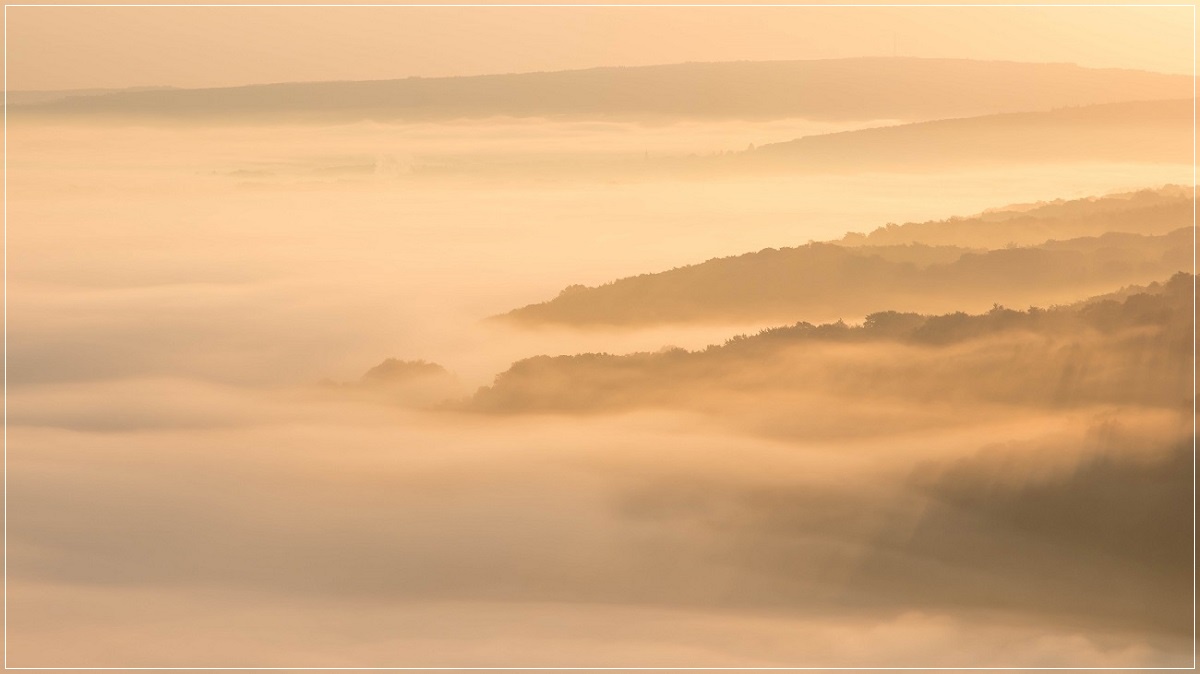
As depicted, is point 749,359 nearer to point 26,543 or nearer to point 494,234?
point 26,543

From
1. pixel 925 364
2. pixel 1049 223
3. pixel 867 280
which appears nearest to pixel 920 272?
pixel 867 280

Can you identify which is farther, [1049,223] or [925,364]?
[1049,223]

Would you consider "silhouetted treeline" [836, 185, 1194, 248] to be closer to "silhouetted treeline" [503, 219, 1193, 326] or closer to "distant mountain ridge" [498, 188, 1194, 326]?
"distant mountain ridge" [498, 188, 1194, 326]

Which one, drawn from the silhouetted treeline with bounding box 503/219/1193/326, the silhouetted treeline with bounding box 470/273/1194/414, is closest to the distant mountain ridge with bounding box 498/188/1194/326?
the silhouetted treeline with bounding box 503/219/1193/326

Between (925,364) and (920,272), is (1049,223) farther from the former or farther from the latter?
(925,364)

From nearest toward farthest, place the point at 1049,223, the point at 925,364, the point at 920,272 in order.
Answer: the point at 925,364, the point at 920,272, the point at 1049,223

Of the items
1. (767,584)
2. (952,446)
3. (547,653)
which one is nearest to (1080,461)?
(952,446)

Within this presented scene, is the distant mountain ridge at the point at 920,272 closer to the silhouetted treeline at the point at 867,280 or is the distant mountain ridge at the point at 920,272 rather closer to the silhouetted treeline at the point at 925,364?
the silhouetted treeline at the point at 867,280

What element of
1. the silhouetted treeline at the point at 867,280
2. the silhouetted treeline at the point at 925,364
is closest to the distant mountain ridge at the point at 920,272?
the silhouetted treeline at the point at 867,280
